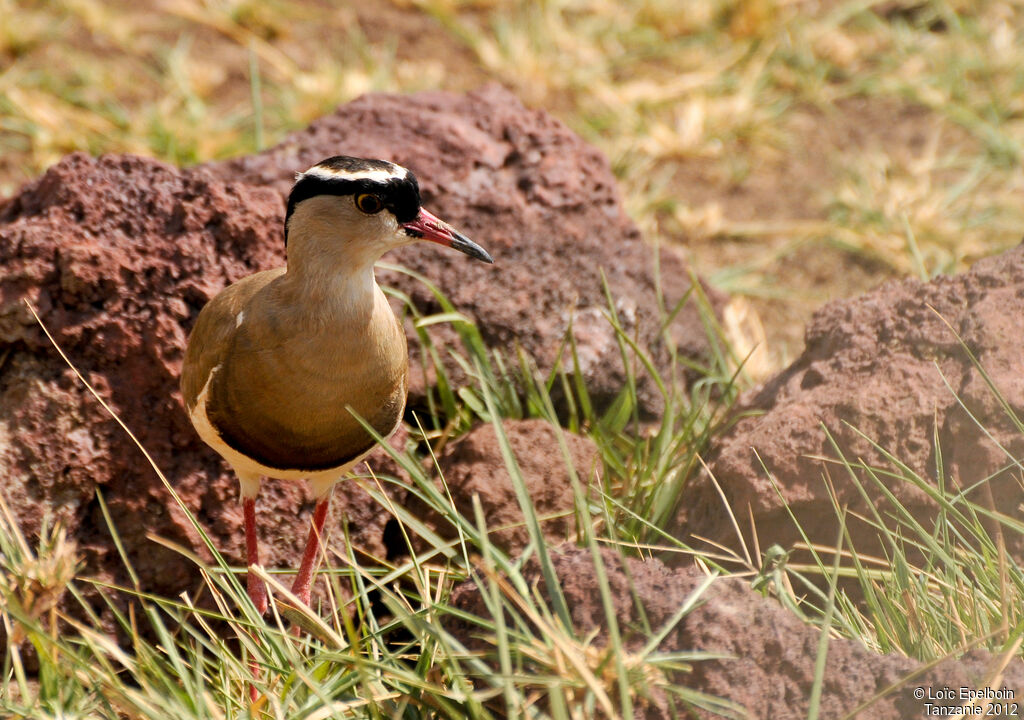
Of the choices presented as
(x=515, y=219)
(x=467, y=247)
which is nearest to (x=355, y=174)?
(x=467, y=247)

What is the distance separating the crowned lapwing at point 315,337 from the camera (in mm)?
3293

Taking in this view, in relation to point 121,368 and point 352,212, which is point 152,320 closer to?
point 121,368

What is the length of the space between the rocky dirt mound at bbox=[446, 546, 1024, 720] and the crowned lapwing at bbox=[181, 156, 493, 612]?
0.84 meters

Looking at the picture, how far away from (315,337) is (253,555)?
832 mm

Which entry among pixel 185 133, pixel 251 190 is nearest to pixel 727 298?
pixel 251 190

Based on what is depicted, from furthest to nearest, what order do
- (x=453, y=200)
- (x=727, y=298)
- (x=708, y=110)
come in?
(x=708, y=110) → (x=727, y=298) → (x=453, y=200)

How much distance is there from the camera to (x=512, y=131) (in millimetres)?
4805

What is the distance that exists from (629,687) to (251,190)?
240cm

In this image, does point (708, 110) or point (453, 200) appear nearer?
point (453, 200)

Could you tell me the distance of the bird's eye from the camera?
328 centimetres

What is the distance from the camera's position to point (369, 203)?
3.30 m

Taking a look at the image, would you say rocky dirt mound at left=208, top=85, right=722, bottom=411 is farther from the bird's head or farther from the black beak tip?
the bird's head

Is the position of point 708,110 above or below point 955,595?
above

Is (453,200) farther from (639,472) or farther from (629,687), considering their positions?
(629,687)
